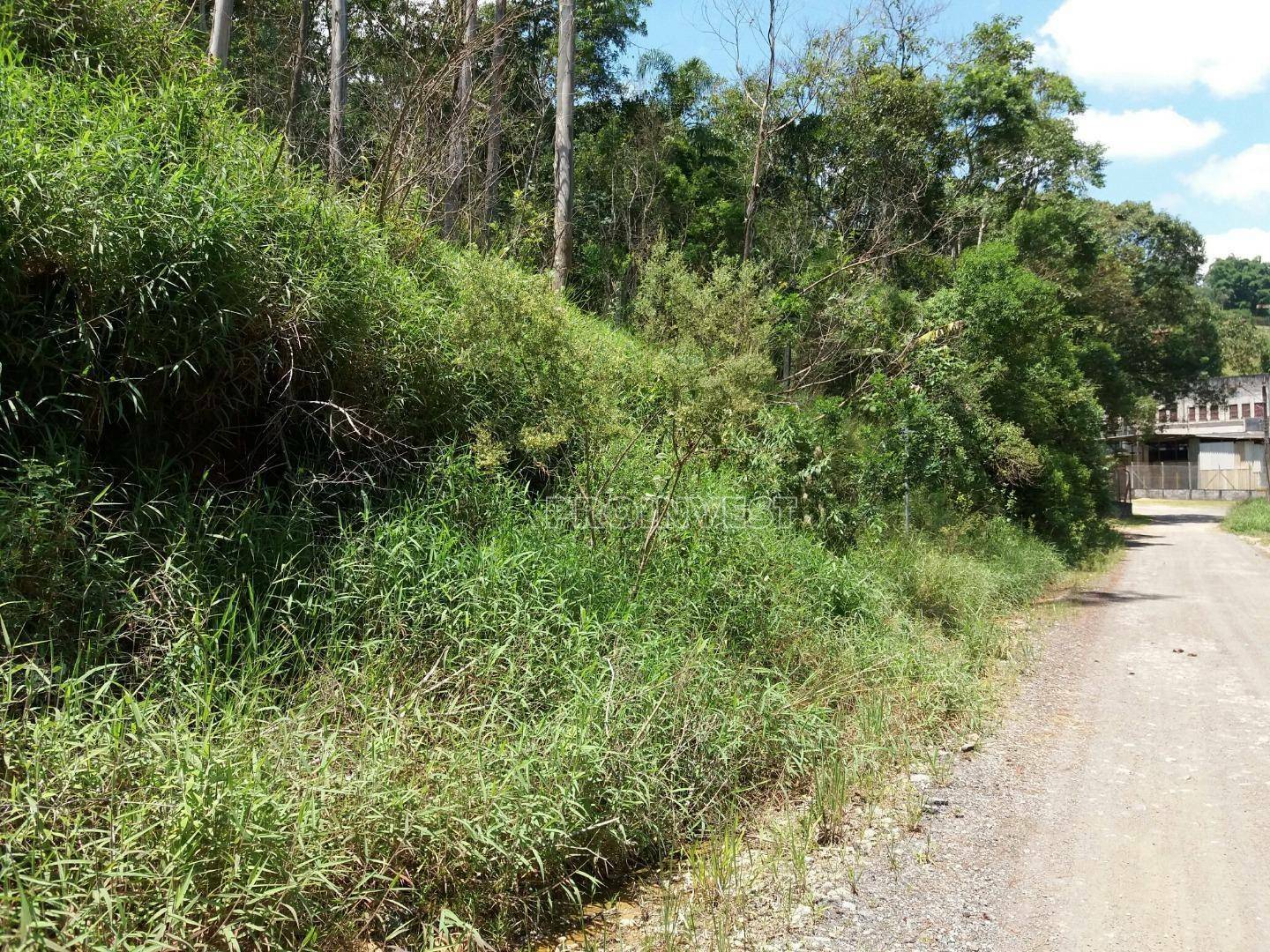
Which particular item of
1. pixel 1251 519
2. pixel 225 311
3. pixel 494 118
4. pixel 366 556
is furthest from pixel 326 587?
pixel 1251 519

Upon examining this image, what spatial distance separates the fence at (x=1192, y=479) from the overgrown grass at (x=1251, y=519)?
13.3 meters

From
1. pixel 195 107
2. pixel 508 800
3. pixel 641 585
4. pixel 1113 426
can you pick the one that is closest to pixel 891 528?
pixel 641 585

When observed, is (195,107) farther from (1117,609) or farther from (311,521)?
(1117,609)

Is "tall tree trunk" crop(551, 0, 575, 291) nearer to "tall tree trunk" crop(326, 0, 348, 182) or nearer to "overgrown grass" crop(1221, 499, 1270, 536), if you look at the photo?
"tall tree trunk" crop(326, 0, 348, 182)

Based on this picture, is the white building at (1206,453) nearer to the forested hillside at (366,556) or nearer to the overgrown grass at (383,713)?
the forested hillside at (366,556)

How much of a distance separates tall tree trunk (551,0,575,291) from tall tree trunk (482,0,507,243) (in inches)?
36.0

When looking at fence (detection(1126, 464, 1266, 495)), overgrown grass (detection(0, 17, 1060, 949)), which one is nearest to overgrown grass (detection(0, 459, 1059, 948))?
overgrown grass (detection(0, 17, 1060, 949))

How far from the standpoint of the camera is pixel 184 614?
430 centimetres

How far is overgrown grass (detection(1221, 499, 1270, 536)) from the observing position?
76.0 feet

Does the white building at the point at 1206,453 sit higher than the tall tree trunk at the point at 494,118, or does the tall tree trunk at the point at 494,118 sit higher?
the tall tree trunk at the point at 494,118

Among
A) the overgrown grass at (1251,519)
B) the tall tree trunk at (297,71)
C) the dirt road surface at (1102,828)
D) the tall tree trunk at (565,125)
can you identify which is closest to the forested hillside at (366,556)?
the dirt road surface at (1102,828)

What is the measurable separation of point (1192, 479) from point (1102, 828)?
158 ft

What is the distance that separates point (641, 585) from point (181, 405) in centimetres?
327

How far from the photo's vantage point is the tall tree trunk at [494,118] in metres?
9.81
